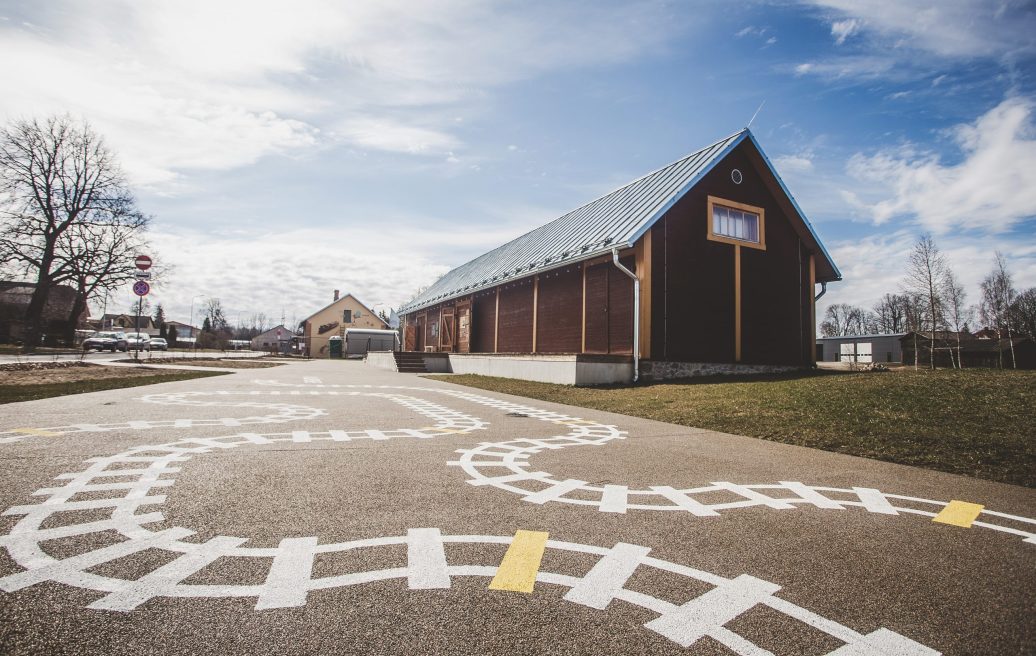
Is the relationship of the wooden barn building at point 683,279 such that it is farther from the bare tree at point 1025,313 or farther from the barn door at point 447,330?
the bare tree at point 1025,313

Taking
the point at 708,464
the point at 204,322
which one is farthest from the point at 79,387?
the point at 204,322

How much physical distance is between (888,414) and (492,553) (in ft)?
23.9

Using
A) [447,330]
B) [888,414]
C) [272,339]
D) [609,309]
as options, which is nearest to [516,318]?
[609,309]

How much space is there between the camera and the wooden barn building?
14.9m

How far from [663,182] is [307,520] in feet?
54.1

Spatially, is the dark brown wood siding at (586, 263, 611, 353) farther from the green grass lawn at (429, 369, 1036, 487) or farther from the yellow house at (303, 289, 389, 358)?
the yellow house at (303, 289, 389, 358)

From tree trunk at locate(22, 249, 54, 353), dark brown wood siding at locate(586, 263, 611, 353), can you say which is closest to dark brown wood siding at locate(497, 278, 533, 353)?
dark brown wood siding at locate(586, 263, 611, 353)

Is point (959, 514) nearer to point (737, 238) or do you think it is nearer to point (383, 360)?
point (737, 238)

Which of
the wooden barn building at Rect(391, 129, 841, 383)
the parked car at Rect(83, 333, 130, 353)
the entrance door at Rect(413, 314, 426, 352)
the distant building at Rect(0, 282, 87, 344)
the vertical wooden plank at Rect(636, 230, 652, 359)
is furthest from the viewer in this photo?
the parked car at Rect(83, 333, 130, 353)

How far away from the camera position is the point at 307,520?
9.86ft

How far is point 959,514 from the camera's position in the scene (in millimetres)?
3477

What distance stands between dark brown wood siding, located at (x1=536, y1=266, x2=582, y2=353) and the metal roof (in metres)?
0.79

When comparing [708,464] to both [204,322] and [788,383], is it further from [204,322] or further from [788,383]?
[204,322]

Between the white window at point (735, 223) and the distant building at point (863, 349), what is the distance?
1489 inches
